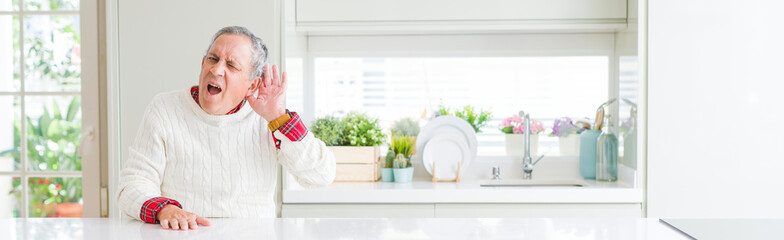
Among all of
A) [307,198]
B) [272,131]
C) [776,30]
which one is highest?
[776,30]

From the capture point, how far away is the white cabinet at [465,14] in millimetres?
2600

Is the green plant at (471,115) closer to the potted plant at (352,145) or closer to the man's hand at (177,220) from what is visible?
the potted plant at (352,145)

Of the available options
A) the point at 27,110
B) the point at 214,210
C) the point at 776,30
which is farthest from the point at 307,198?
the point at 776,30

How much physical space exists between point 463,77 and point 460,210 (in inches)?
32.9

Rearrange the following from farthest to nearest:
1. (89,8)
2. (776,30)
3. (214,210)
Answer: (89,8), (776,30), (214,210)

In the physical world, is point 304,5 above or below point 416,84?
above

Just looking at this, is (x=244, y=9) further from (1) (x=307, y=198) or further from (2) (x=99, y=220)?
(2) (x=99, y=220)

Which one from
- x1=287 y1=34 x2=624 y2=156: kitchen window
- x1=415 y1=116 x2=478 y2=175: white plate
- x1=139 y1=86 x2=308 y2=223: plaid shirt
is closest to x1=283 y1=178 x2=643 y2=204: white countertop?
x1=415 y1=116 x2=478 y2=175: white plate

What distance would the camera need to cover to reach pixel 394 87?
308cm

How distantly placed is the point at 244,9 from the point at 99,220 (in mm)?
1172

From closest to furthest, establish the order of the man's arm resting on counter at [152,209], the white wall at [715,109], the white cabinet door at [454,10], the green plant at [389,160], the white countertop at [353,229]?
the white countertop at [353,229], the man's arm resting on counter at [152,209], the white wall at [715,109], the white cabinet door at [454,10], the green plant at [389,160]

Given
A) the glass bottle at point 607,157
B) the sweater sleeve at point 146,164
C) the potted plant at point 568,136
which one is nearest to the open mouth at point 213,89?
the sweater sleeve at point 146,164

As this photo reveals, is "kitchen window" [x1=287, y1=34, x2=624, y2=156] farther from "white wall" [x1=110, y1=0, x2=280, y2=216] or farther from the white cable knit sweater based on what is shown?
the white cable knit sweater

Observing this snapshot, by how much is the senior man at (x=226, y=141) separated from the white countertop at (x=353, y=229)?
0.55 ft
